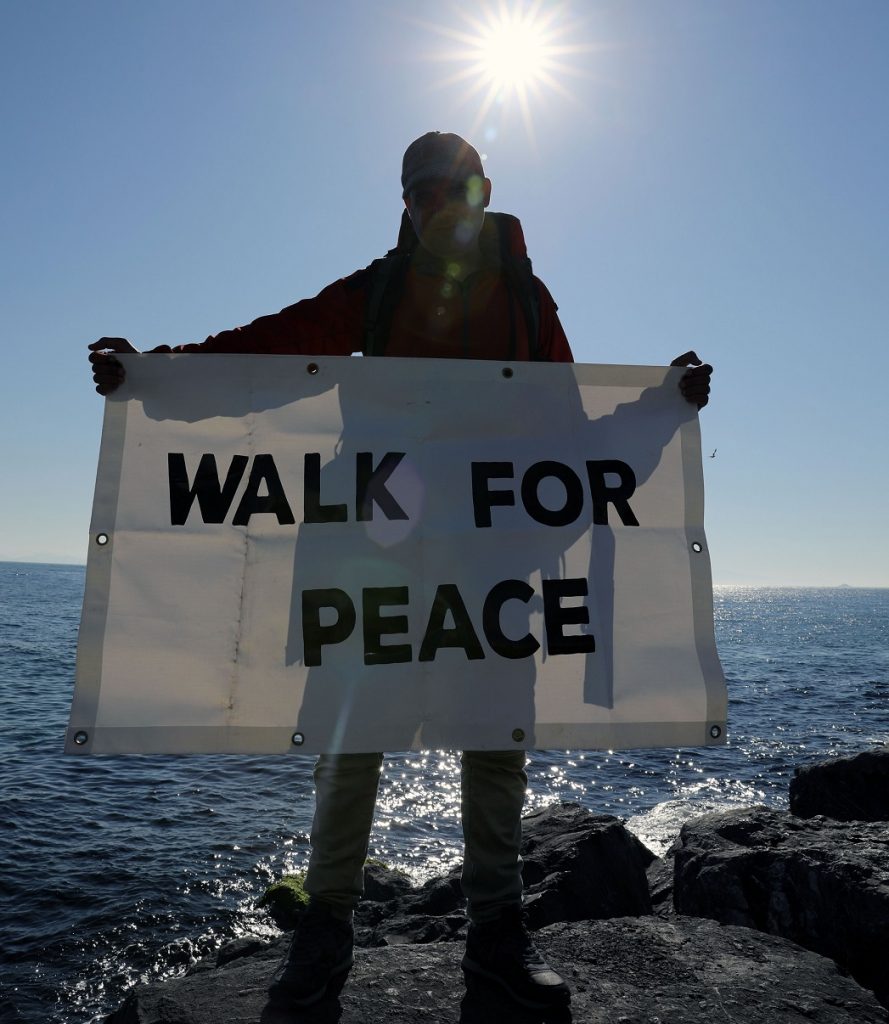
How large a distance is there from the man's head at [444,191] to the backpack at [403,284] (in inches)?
5.5

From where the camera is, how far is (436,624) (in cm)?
334

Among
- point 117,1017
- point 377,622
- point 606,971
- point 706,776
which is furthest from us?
point 706,776

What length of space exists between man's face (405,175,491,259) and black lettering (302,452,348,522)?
1266 mm

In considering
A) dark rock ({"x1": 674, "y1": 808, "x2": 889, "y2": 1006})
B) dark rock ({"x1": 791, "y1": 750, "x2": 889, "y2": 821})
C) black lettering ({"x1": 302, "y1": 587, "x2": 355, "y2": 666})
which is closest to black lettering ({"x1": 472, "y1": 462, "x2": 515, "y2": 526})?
black lettering ({"x1": 302, "y1": 587, "x2": 355, "y2": 666})

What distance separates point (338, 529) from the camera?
338 centimetres

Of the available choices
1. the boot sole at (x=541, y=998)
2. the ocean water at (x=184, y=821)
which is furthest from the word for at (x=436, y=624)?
the ocean water at (x=184, y=821)

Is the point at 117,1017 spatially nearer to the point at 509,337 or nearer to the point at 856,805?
the point at 509,337

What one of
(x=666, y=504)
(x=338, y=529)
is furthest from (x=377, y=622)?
(x=666, y=504)

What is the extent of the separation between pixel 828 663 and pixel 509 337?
4984 cm

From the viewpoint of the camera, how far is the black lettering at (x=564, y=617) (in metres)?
3.42

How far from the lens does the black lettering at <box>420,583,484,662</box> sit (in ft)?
10.9

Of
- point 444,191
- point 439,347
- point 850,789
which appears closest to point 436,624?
point 439,347

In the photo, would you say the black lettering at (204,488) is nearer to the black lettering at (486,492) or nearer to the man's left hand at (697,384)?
the black lettering at (486,492)

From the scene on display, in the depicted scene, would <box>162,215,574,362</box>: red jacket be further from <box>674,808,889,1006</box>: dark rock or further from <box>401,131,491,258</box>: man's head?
<box>674,808,889,1006</box>: dark rock
